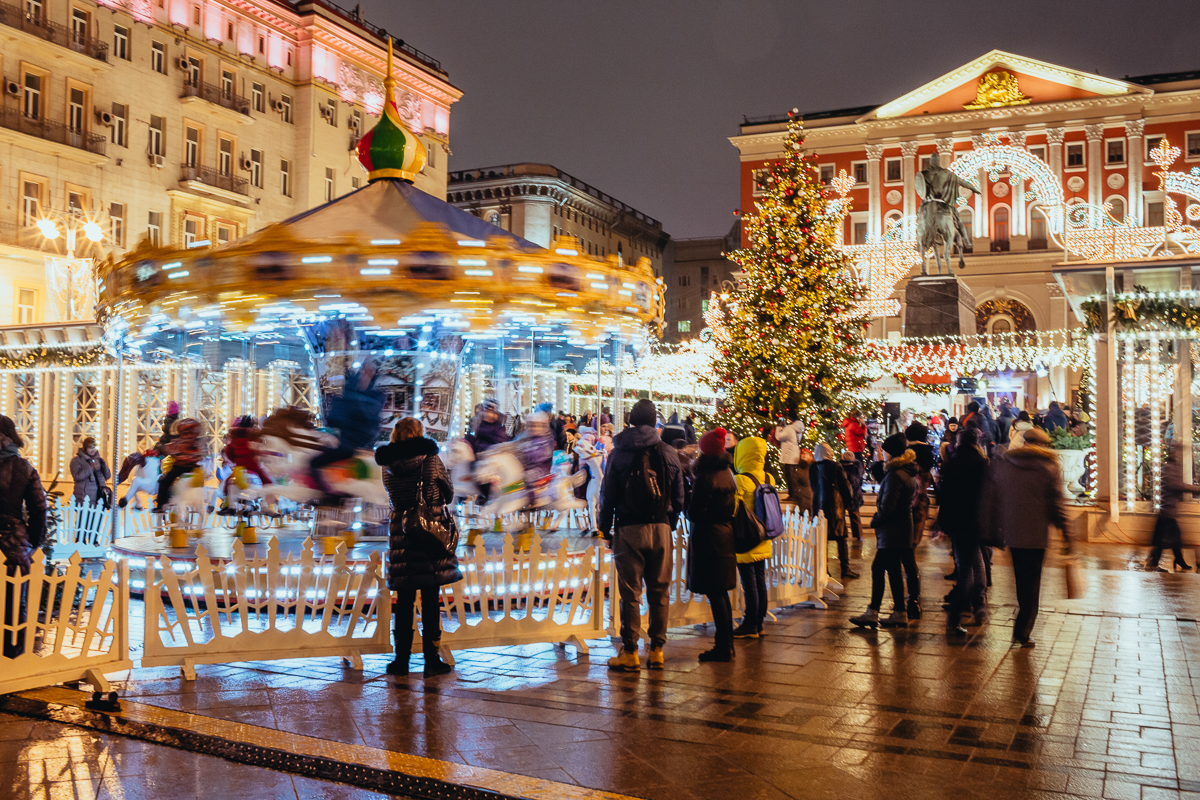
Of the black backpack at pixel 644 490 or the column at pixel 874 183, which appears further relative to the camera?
the column at pixel 874 183

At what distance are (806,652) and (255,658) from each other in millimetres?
3750

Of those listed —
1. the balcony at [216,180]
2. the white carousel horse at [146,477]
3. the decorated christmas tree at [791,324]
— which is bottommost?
the white carousel horse at [146,477]

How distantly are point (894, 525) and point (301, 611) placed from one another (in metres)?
4.56

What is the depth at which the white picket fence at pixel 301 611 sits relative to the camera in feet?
18.8

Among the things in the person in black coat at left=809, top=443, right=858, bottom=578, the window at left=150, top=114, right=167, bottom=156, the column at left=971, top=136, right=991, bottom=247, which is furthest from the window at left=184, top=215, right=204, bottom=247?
the column at left=971, top=136, right=991, bottom=247

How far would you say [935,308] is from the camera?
78.8ft

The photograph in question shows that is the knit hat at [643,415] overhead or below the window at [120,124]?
below

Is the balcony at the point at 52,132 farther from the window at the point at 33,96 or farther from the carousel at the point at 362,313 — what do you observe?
the carousel at the point at 362,313

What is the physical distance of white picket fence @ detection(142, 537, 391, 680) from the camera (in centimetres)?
604

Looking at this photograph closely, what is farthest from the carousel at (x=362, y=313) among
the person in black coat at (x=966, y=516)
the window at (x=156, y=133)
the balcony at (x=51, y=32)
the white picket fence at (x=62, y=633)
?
the window at (x=156, y=133)

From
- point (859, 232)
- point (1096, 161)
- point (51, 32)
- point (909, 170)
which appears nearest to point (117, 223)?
point (51, 32)

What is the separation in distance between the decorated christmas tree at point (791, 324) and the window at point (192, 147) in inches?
875

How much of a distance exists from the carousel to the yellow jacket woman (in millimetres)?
2449

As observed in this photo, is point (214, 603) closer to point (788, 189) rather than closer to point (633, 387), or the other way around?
point (788, 189)
